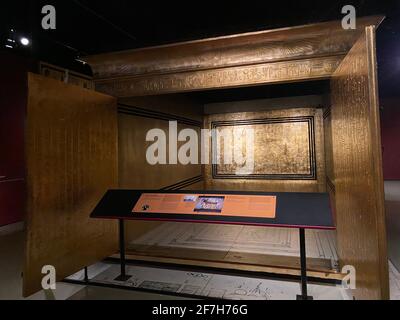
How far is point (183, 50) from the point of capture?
2471mm

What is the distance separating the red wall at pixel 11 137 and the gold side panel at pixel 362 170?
4363 mm

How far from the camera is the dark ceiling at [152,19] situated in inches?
96.5

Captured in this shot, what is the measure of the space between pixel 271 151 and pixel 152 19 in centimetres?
357

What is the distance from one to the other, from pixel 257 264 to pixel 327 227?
1053 mm

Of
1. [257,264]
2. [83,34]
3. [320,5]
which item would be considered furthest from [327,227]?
[83,34]

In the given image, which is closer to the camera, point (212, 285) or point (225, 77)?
point (212, 285)

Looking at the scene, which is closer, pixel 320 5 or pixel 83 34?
pixel 320 5

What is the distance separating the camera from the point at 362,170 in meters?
1.56

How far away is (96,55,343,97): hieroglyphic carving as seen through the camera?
2.26 metres

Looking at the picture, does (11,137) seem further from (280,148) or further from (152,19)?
(280,148)

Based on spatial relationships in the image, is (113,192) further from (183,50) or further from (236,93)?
(236,93)

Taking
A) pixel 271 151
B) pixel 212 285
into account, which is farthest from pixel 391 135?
pixel 212 285

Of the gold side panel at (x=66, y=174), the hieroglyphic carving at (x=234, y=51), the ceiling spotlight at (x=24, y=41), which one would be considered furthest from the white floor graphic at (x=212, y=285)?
the ceiling spotlight at (x=24, y=41)

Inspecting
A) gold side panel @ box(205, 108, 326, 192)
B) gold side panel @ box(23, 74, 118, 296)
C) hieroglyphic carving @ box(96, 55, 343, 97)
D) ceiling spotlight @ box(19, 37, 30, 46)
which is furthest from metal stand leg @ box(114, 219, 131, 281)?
gold side panel @ box(205, 108, 326, 192)
